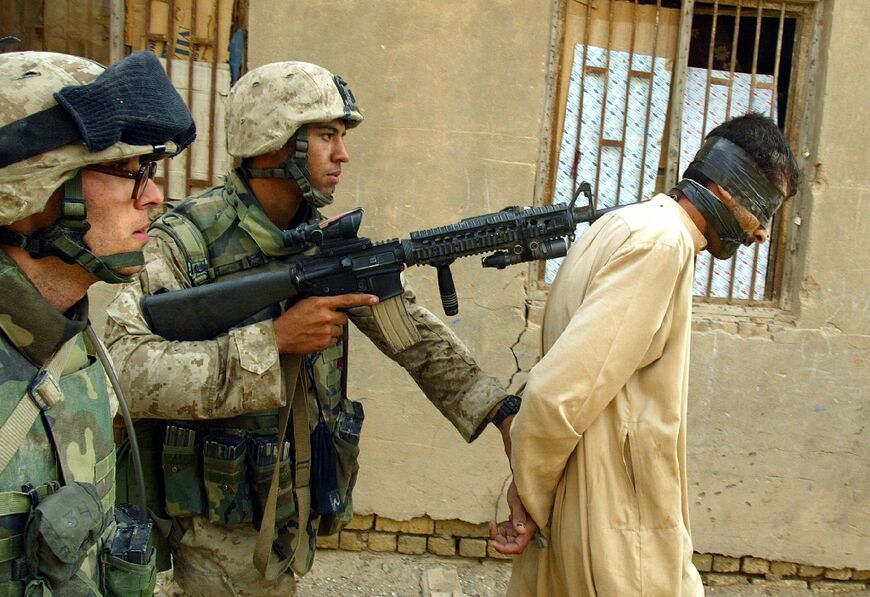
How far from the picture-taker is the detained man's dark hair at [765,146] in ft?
7.16

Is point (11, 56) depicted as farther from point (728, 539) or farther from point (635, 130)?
point (728, 539)

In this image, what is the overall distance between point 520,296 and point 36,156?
105 inches

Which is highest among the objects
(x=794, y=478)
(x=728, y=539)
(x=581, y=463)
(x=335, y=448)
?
(x=581, y=463)

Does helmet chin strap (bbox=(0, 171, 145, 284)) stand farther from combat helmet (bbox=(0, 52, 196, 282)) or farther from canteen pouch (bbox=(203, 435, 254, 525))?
canteen pouch (bbox=(203, 435, 254, 525))

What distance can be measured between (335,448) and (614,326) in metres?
1.03

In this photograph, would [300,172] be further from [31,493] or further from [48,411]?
[31,493]

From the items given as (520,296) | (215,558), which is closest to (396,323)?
(215,558)

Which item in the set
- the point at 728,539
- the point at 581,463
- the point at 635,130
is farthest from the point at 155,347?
the point at 728,539

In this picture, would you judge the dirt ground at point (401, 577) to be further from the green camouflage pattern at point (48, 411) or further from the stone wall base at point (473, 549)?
the green camouflage pattern at point (48, 411)

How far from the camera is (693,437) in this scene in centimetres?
396

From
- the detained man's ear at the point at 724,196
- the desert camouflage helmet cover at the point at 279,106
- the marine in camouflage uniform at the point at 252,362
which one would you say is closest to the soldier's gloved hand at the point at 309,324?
the marine in camouflage uniform at the point at 252,362

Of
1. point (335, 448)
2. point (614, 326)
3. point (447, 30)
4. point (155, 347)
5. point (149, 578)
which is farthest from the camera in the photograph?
point (447, 30)

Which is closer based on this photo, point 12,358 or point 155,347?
point 12,358

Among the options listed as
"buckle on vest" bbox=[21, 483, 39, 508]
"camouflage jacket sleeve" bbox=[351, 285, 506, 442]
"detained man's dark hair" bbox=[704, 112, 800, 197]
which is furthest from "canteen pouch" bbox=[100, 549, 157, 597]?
"detained man's dark hair" bbox=[704, 112, 800, 197]
